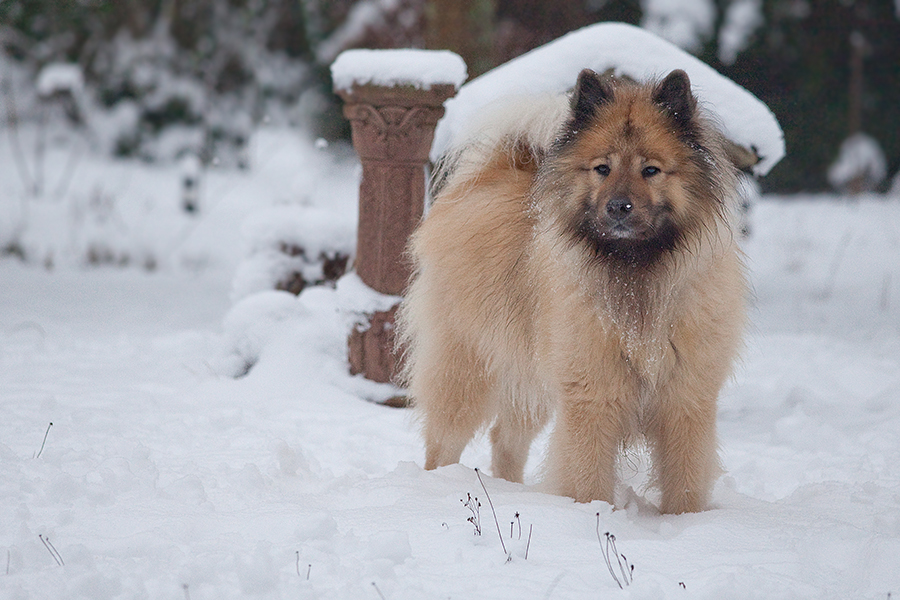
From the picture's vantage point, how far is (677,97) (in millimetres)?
2574

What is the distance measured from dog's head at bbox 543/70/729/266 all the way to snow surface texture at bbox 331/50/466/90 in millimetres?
1699

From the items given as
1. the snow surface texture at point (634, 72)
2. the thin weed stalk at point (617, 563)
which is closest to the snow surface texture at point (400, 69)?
the snow surface texture at point (634, 72)

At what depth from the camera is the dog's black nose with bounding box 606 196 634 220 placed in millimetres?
2422

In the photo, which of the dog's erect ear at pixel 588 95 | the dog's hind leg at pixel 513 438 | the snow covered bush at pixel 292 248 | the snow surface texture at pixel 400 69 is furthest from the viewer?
the snow covered bush at pixel 292 248

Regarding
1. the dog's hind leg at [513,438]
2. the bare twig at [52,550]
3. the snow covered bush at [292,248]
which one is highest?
the snow covered bush at [292,248]

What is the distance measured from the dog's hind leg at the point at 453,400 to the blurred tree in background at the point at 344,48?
523cm

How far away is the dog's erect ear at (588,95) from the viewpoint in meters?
2.65

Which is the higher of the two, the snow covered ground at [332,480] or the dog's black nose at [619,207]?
the dog's black nose at [619,207]

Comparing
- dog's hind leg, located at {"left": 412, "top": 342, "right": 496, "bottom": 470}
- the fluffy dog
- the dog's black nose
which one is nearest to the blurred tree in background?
dog's hind leg, located at {"left": 412, "top": 342, "right": 496, "bottom": 470}

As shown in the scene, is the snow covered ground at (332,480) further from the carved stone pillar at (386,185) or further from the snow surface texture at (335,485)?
the carved stone pillar at (386,185)

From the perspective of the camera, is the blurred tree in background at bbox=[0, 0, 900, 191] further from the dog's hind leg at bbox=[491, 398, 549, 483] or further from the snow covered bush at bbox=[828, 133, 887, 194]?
the dog's hind leg at bbox=[491, 398, 549, 483]

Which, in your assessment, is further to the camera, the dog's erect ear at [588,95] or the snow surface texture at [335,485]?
the dog's erect ear at [588,95]

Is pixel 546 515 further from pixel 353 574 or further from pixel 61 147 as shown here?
pixel 61 147

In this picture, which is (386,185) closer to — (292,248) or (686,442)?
(292,248)
